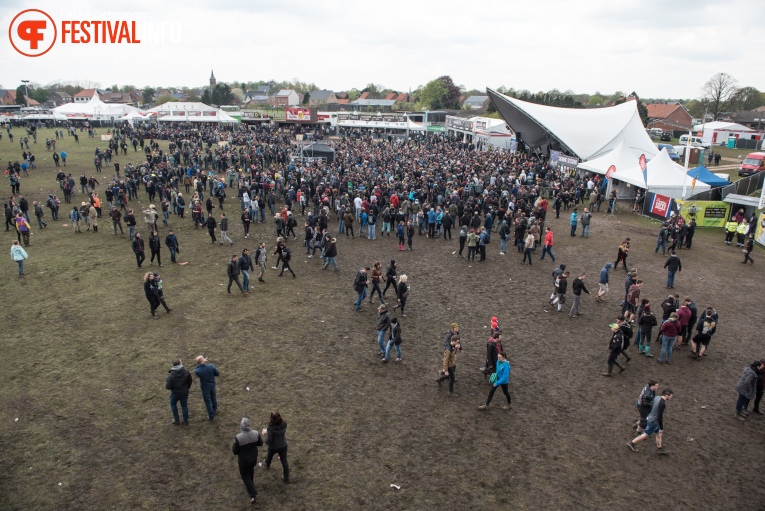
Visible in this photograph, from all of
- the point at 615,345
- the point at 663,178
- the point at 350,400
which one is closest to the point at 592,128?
the point at 663,178

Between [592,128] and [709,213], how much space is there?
50.7ft

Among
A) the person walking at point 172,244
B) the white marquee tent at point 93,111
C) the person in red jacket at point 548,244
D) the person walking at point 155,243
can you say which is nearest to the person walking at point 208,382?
the person walking at point 155,243

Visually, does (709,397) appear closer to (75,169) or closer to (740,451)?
(740,451)

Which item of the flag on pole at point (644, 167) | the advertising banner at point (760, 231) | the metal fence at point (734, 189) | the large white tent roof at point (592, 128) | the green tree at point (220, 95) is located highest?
the green tree at point (220, 95)

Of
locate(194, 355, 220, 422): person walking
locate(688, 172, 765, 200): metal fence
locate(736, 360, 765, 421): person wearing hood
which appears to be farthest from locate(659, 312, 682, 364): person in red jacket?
locate(688, 172, 765, 200): metal fence

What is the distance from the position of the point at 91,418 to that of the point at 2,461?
4.16 feet

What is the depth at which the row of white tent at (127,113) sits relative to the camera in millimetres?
60281

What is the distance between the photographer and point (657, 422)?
745cm

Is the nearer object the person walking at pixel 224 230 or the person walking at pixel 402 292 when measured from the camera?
the person walking at pixel 402 292

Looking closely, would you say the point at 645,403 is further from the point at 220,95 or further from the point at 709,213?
the point at 220,95

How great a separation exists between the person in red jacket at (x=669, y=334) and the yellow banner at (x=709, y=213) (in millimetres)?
13925

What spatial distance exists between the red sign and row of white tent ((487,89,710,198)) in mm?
1043

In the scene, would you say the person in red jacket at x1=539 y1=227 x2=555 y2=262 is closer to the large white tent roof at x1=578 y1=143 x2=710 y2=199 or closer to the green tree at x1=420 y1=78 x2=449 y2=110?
the large white tent roof at x1=578 y1=143 x2=710 y2=199

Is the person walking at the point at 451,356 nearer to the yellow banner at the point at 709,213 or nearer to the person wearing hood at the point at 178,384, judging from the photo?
the person wearing hood at the point at 178,384
